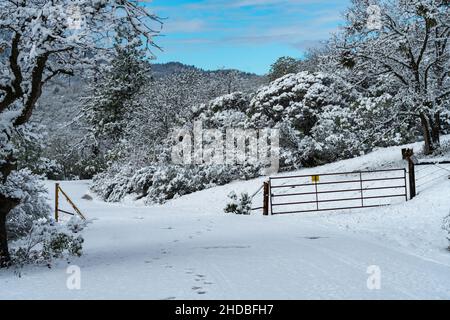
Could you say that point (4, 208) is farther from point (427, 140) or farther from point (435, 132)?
point (435, 132)

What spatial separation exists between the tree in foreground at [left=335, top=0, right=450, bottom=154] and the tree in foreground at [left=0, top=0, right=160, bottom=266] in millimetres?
15552

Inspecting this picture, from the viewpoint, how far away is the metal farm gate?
17.5 m

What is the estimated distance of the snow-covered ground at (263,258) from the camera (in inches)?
271

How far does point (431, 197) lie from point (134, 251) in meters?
10.1

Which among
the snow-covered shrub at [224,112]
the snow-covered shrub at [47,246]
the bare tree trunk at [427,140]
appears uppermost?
the snow-covered shrub at [224,112]

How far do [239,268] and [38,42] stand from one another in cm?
505

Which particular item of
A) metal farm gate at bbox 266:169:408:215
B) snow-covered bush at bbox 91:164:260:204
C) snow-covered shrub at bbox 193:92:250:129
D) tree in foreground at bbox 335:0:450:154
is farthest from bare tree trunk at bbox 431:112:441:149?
snow-covered shrub at bbox 193:92:250:129

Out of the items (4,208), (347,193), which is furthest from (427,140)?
(4,208)

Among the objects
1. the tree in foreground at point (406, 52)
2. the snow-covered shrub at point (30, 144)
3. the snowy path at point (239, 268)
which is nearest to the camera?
the snowy path at point (239, 268)

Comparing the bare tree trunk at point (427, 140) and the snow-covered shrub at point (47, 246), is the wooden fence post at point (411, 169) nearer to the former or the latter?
the bare tree trunk at point (427, 140)

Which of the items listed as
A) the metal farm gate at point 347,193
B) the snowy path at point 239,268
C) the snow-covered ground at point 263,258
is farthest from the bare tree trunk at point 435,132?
the snowy path at point 239,268

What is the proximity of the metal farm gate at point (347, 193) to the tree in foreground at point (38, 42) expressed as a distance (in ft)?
30.5

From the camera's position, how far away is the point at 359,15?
2266cm

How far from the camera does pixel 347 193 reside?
66.1ft
